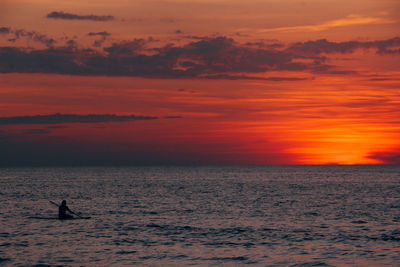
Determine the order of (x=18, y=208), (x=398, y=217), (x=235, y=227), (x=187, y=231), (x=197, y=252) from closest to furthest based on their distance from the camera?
(x=197, y=252) < (x=187, y=231) < (x=235, y=227) < (x=398, y=217) < (x=18, y=208)

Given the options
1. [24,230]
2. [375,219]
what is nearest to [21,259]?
[24,230]

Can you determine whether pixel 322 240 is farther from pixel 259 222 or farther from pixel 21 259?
pixel 21 259

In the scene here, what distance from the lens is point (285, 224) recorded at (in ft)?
147

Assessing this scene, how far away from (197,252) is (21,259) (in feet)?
33.8

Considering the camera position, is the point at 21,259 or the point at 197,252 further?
the point at 197,252

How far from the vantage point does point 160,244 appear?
3422cm

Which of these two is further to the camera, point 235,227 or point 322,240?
point 235,227

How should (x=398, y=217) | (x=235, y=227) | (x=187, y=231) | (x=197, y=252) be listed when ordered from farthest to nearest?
(x=398, y=217) → (x=235, y=227) → (x=187, y=231) → (x=197, y=252)

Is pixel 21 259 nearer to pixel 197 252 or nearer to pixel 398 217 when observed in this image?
pixel 197 252

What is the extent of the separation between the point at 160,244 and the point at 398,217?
27.0m

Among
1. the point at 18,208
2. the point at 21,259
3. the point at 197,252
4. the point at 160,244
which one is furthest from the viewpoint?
the point at 18,208

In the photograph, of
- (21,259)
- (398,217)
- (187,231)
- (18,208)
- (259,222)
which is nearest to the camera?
(21,259)

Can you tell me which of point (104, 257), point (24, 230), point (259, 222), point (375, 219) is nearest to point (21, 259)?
point (104, 257)

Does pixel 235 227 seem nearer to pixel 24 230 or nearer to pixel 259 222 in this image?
pixel 259 222
